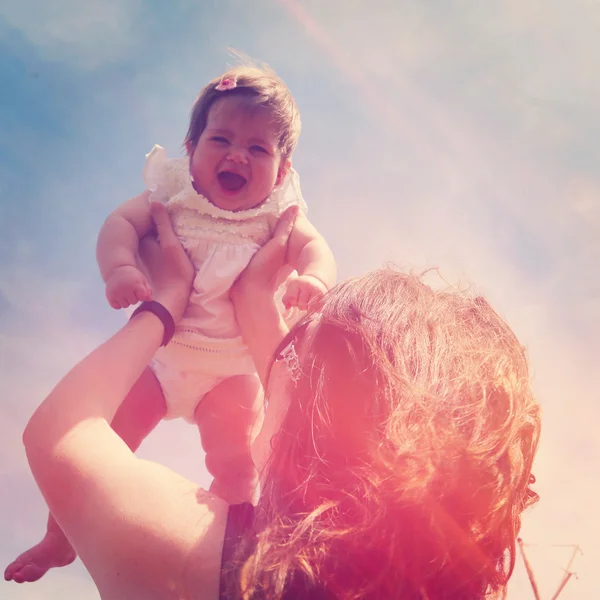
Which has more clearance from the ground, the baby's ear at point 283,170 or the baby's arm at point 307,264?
the baby's ear at point 283,170

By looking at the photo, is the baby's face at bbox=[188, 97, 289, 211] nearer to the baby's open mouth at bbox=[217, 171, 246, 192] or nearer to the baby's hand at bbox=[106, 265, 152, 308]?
the baby's open mouth at bbox=[217, 171, 246, 192]

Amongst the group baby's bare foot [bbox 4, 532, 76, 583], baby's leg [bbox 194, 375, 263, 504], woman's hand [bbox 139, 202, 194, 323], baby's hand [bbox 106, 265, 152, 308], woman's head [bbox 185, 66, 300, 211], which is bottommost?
baby's bare foot [bbox 4, 532, 76, 583]

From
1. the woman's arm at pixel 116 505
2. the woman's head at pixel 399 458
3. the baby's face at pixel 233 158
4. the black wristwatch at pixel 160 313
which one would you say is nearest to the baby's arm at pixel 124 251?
the black wristwatch at pixel 160 313

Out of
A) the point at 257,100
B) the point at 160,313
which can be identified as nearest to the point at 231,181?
the point at 257,100

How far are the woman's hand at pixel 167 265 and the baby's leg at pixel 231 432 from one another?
0.45 metres

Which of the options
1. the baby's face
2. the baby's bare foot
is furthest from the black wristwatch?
the baby's bare foot

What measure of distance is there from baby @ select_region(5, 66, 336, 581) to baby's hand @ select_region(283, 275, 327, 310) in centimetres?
18

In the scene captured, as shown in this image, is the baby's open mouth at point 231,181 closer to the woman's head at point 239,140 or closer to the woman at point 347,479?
the woman's head at point 239,140

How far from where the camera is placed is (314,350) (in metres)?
1.02

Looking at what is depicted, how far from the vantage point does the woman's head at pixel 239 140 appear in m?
2.32

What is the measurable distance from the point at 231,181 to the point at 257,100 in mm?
414

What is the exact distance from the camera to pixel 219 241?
2.31 metres

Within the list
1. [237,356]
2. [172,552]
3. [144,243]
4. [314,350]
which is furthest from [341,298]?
[144,243]

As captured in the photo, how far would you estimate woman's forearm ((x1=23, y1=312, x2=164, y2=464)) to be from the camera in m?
0.92
